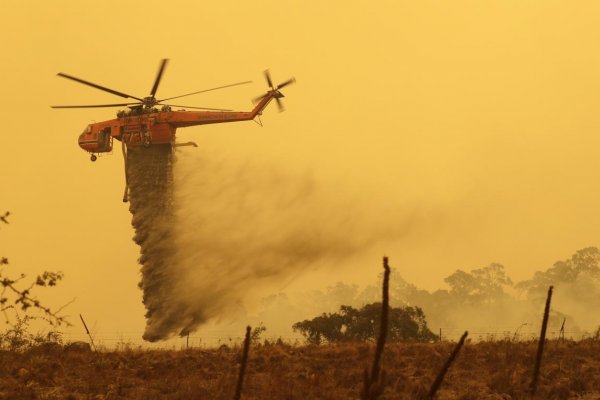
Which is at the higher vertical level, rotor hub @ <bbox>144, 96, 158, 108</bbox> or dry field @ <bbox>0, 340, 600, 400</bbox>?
rotor hub @ <bbox>144, 96, 158, 108</bbox>

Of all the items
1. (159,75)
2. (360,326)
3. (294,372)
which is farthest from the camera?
(159,75)

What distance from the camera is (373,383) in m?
6.80

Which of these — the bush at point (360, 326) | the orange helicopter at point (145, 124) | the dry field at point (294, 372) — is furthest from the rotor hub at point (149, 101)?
the dry field at point (294, 372)

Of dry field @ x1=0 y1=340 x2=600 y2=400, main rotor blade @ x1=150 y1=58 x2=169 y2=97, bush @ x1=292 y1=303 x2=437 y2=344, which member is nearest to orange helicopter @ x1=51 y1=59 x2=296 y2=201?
main rotor blade @ x1=150 y1=58 x2=169 y2=97

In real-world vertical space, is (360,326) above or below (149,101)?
below

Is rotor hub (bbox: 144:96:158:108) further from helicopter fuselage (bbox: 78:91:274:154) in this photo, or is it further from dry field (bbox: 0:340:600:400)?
dry field (bbox: 0:340:600:400)

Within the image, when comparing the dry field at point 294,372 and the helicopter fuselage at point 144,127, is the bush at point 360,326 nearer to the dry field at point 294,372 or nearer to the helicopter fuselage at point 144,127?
the helicopter fuselage at point 144,127

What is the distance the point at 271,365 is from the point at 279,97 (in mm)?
36701

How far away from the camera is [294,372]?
64.8ft

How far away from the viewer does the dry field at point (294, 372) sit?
57.8ft

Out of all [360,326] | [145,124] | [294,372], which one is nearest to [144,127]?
[145,124]

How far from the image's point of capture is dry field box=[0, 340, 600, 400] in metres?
17.6

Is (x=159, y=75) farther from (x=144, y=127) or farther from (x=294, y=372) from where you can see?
(x=294, y=372)

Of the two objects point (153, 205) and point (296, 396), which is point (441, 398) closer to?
point (296, 396)
